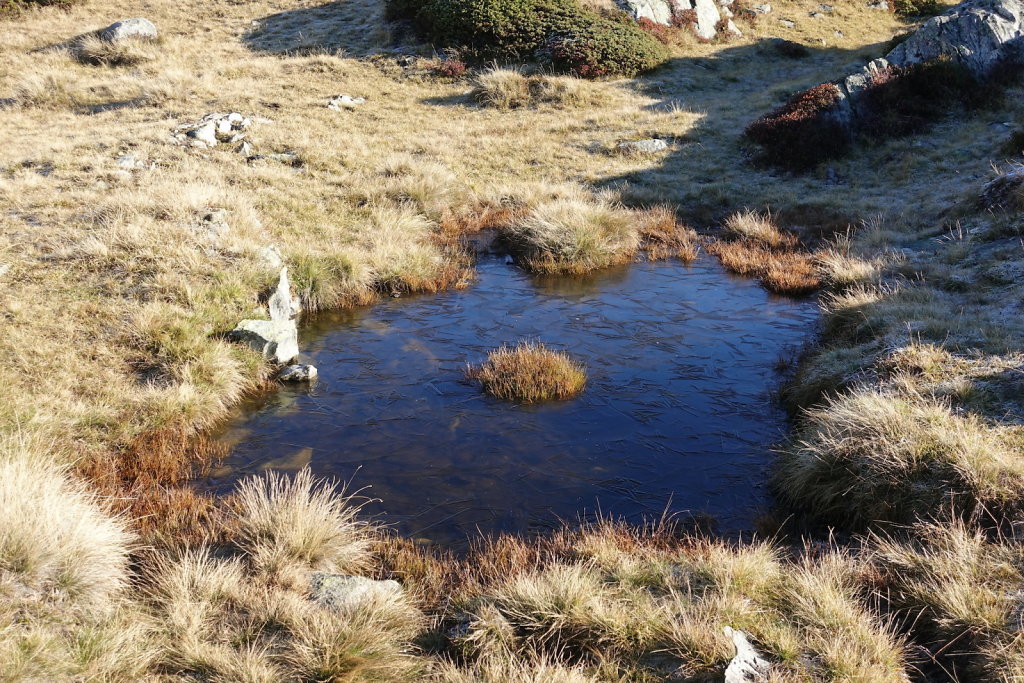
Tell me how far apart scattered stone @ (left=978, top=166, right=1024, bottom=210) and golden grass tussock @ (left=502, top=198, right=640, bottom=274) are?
674 centimetres

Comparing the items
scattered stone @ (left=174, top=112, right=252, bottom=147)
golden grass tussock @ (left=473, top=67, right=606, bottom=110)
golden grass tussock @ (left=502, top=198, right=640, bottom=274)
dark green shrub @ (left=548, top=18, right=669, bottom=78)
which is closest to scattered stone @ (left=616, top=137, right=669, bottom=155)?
golden grass tussock @ (left=473, top=67, right=606, bottom=110)

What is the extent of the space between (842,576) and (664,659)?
5.54 ft

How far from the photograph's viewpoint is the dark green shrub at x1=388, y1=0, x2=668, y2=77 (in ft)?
88.3

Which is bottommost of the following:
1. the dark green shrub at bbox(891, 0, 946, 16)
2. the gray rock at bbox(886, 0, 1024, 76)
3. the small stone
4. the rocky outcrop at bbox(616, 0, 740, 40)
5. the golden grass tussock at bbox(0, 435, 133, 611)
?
the golden grass tussock at bbox(0, 435, 133, 611)

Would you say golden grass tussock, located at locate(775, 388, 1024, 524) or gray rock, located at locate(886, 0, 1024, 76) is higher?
gray rock, located at locate(886, 0, 1024, 76)

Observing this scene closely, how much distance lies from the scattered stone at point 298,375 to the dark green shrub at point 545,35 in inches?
794

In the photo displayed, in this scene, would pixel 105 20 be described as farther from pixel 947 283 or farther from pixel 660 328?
pixel 947 283

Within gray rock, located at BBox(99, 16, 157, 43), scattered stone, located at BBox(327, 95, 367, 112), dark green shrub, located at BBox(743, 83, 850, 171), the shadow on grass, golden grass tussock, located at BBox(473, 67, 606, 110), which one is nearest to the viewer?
dark green shrub, located at BBox(743, 83, 850, 171)

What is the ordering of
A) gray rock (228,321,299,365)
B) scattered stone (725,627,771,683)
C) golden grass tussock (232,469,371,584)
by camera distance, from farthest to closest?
gray rock (228,321,299,365) → golden grass tussock (232,469,371,584) → scattered stone (725,627,771,683)

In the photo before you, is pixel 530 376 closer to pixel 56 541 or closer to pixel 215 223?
pixel 56 541

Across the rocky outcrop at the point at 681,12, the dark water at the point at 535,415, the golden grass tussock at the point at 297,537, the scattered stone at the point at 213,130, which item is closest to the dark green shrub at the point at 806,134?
the dark water at the point at 535,415

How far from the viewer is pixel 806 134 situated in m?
19.6

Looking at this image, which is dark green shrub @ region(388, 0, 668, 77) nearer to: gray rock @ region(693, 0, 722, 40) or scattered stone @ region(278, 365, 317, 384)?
gray rock @ region(693, 0, 722, 40)

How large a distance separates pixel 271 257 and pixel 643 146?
12.5 m
